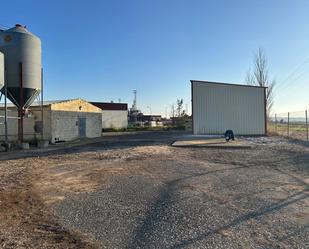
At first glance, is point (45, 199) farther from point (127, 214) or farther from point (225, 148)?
point (225, 148)

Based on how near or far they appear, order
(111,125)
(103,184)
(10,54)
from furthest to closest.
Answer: (111,125), (10,54), (103,184)

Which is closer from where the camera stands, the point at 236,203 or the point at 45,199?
the point at 236,203

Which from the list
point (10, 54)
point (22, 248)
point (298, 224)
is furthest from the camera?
point (10, 54)

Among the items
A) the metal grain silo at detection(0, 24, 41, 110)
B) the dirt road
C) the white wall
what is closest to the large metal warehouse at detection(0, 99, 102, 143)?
the metal grain silo at detection(0, 24, 41, 110)

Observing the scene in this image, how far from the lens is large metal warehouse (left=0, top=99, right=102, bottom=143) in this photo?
82.0 feet

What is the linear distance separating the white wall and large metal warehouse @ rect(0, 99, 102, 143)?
70.2 ft

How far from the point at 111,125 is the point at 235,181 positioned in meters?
45.4

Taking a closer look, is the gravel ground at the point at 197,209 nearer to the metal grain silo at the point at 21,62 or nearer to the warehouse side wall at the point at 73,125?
the metal grain silo at the point at 21,62

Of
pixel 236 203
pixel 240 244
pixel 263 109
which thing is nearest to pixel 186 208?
pixel 236 203

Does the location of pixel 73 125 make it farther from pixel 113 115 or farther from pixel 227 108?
pixel 113 115

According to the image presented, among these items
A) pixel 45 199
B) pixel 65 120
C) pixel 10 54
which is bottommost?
pixel 45 199

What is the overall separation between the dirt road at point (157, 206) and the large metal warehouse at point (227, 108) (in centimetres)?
1480

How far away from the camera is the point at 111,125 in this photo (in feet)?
173

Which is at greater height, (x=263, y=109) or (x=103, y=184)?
(x=263, y=109)
